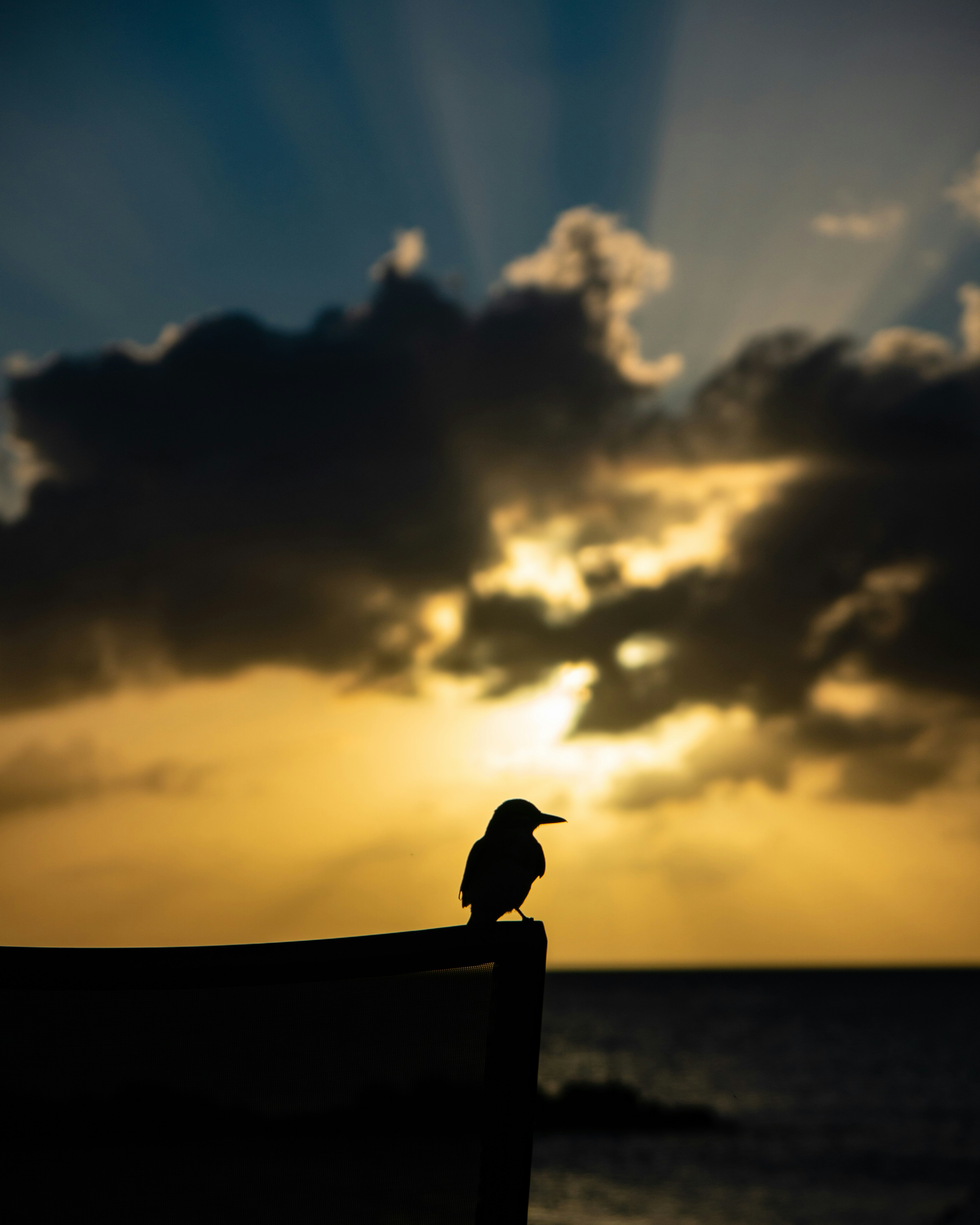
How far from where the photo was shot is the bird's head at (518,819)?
4395 mm

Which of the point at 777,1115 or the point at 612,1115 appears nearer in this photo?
the point at 612,1115

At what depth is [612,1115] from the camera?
35156 mm

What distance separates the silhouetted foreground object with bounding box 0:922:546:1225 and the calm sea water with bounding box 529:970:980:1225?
2198 centimetres

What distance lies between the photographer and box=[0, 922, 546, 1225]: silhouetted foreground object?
245cm

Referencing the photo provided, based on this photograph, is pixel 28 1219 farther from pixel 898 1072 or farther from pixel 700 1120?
pixel 898 1072

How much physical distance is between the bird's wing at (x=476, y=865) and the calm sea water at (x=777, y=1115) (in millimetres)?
20523

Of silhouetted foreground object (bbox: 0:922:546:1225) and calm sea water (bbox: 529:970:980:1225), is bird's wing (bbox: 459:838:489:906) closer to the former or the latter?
silhouetted foreground object (bbox: 0:922:546:1225)

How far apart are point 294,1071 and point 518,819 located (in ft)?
6.72

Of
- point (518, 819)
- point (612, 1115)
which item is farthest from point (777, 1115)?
point (518, 819)

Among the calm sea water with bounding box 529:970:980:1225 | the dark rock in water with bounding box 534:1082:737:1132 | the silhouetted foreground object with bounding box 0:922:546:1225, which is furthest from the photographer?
the dark rock in water with bounding box 534:1082:737:1132

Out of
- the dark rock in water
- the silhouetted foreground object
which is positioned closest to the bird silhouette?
the silhouetted foreground object

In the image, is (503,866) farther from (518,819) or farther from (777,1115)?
(777,1115)

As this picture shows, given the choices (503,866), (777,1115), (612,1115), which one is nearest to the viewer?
(503,866)

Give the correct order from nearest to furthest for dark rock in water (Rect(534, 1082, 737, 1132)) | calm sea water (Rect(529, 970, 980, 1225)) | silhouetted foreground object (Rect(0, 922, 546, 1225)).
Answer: silhouetted foreground object (Rect(0, 922, 546, 1225)) < calm sea water (Rect(529, 970, 980, 1225)) < dark rock in water (Rect(534, 1082, 737, 1132))
